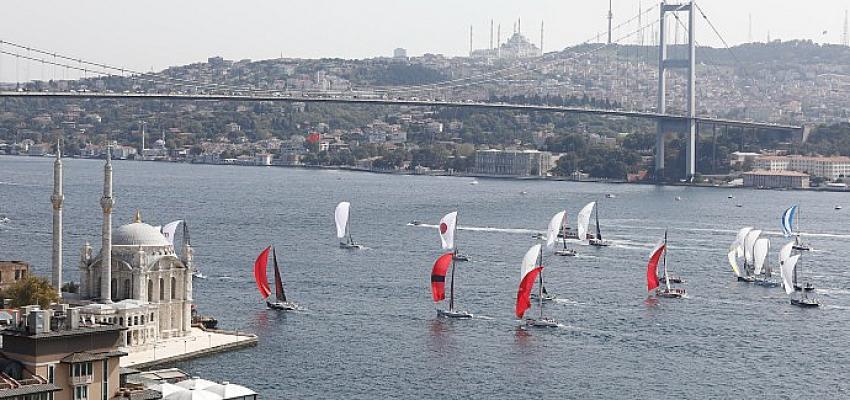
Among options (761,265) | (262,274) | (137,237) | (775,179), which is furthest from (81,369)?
(775,179)

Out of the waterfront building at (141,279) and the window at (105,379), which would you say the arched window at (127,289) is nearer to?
the waterfront building at (141,279)

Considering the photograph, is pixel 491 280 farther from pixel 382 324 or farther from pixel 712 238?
pixel 712 238

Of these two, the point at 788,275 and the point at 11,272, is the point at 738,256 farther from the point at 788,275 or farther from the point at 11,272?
the point at 11,272

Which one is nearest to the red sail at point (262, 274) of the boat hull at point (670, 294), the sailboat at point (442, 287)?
the sailboat at point (442, 287)

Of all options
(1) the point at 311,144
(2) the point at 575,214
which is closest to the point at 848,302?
(2) the point at 575,214

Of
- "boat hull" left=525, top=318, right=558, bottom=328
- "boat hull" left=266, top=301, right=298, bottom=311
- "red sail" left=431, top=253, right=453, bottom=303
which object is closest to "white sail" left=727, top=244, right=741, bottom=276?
"red sail" left=431, top=253, right=453, bottom=303

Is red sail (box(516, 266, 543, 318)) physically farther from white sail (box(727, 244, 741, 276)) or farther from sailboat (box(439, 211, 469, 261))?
sailboat (box(439, 211, 469, 261))
